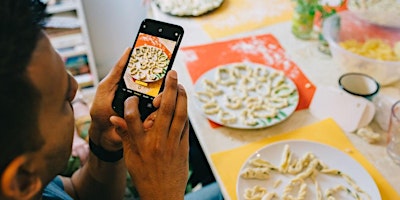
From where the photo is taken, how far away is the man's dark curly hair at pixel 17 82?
0.54 m

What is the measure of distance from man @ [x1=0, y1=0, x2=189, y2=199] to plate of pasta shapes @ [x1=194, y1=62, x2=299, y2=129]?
27cm

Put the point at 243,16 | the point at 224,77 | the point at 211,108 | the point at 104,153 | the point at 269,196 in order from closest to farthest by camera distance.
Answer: the point at 269,196 → the point at 104,153 → the point at 211,108 → the point at 224,77 → the point at 243,16

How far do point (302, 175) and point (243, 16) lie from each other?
77 cm

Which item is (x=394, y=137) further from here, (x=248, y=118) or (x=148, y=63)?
(x=148, y=63)

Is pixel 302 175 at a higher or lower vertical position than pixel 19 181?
lower

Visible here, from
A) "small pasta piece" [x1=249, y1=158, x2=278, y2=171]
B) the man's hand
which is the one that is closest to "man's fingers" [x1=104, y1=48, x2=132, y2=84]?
the man's hand

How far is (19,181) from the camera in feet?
2.02

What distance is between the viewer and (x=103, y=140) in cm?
99

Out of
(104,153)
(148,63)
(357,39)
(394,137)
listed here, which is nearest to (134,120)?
(148,63)

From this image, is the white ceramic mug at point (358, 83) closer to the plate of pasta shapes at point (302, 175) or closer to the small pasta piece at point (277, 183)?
the plate of pasta shapes at point (302, 175)

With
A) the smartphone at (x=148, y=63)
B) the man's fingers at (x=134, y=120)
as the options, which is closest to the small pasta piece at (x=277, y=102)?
the smartphone at (x=148, y=63)

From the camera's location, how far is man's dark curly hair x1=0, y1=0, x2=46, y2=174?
0.54m

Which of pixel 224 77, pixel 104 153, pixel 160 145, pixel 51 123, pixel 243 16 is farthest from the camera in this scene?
pixel 243 16

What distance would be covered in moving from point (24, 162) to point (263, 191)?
50 cm
